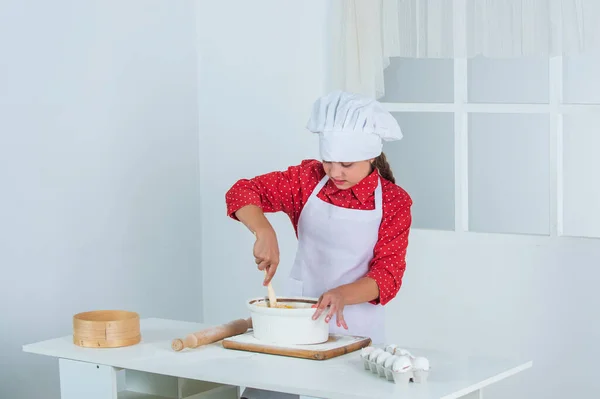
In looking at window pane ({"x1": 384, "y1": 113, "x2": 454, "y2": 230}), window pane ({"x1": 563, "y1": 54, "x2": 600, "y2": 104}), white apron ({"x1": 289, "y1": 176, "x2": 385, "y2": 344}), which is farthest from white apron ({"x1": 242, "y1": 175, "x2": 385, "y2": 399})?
window pane ({"x1": 563, "y1": 54, "x2": 600, "y2": 104})

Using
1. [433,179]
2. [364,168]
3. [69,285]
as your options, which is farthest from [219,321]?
[364,168]

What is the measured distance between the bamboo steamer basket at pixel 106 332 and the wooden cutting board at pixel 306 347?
10.8 inches

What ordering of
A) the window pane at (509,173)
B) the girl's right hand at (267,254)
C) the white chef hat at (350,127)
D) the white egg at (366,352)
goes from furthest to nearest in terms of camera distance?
the window pane at (509,173), the white chef hat at (350,127), the girl's right hand at (267,254), the white egg at (366,352)

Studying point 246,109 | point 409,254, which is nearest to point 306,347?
point 409,254

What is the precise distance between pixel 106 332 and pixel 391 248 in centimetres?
84

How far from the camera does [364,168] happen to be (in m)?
3.00

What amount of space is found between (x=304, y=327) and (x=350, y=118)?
64 centimetres

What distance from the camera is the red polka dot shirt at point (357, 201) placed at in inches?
115

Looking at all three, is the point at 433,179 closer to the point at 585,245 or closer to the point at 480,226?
the point at 480,226

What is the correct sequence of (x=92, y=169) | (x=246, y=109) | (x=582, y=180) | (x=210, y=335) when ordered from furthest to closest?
(x=582, y=180) < (x=246, y=109) < (x=92, y=169) < (x=210, y=335)

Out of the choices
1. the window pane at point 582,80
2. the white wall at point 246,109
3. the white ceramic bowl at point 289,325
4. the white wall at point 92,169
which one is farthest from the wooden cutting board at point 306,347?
the window pane at point 582,80

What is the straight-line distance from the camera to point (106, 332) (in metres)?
2.75

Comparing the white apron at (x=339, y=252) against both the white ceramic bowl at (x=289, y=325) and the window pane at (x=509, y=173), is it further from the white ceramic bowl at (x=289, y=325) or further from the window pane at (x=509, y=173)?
the window pane at (x=509, y=173)

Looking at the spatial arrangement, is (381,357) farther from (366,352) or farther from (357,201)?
(357,201)
